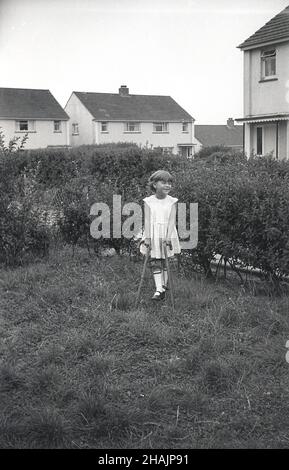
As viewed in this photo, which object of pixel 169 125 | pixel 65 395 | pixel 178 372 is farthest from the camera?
pixel 169 125

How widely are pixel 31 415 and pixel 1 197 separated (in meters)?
4.84

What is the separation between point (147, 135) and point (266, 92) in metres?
31.6

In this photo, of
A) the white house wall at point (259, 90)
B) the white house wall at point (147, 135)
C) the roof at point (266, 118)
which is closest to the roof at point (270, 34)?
the white house wall at point (259, 90)

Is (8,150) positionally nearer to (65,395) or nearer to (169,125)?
(65,395)

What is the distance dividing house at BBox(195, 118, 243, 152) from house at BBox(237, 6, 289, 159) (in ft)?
130

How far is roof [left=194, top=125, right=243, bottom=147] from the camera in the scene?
6756cm

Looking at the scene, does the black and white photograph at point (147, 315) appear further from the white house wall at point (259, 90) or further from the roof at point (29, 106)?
the roof at point (29, 106)

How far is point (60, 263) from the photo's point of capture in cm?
844

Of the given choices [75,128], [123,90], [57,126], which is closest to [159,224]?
[57,126]

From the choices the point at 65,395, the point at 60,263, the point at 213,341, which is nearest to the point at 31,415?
the point at 65,395

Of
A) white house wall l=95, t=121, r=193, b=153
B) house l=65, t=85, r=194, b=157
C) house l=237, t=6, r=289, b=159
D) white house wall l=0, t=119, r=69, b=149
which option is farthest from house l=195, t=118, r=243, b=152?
house l=237, t=6, r=289, b=159

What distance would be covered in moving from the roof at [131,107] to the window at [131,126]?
54 cm

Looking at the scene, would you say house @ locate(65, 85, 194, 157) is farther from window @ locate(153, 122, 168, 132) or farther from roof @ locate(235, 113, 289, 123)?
roof @ locate(235, 113, 289, 123)
